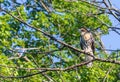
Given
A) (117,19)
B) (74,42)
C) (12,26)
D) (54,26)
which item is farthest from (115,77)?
(117,19)

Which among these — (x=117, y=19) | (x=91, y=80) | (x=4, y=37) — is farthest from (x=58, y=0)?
(x=117, y=19)

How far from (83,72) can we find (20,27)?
4.64m

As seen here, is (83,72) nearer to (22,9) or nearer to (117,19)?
(22,9)

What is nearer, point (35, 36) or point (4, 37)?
point (4, 37)

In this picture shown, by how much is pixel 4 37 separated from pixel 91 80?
3.48 metres

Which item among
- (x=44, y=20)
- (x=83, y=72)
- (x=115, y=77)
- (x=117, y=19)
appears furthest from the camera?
(x=44, y=20)

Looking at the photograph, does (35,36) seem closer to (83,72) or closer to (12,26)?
(12,26)

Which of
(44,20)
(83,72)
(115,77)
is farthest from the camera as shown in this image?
(44,20)

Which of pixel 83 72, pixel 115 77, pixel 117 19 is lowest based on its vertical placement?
pixel 115 77

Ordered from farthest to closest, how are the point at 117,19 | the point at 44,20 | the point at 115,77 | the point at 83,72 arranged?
the point at 44,20 < the point at 115,77 < the point at 83,72 < the point at 117,19

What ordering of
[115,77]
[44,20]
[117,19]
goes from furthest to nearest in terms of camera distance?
1. [44,20]
2. [115,77]
3. [117,19]

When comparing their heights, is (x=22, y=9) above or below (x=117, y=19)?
below

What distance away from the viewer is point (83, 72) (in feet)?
45.2

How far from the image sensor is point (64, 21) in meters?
17.2
